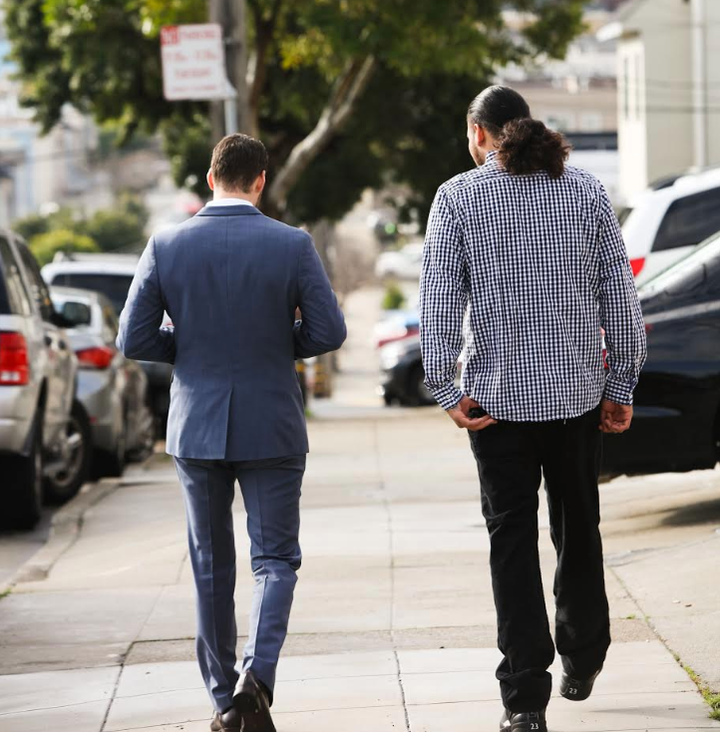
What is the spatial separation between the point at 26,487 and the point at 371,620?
359cm

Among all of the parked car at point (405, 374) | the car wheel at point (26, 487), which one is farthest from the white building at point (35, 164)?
the car wheel at point (26, 487)

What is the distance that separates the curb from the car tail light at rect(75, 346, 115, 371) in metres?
0.93

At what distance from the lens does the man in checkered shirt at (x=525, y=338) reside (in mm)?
4449

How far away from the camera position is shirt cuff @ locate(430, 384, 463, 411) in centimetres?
446

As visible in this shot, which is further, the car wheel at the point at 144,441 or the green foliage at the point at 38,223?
the green foliage at the point at 38,223

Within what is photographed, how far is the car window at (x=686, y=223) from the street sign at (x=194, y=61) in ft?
12.3

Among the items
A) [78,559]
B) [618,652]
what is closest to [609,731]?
[618,652]

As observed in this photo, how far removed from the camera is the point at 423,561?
7.51 metres

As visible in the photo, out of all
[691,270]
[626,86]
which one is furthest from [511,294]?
[626,86]

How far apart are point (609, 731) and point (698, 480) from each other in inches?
204

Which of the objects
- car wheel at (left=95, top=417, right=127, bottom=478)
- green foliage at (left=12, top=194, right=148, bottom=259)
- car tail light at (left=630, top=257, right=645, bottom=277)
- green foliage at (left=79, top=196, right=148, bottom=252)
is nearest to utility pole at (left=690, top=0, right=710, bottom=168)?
car tail light at (left=630, top=257, right=645, bottom=277)

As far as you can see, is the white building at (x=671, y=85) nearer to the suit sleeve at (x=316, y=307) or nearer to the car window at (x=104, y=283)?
the car window at (x=104, y=283)

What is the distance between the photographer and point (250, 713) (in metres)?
4.49

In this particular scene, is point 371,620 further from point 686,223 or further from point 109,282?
point 109,282
